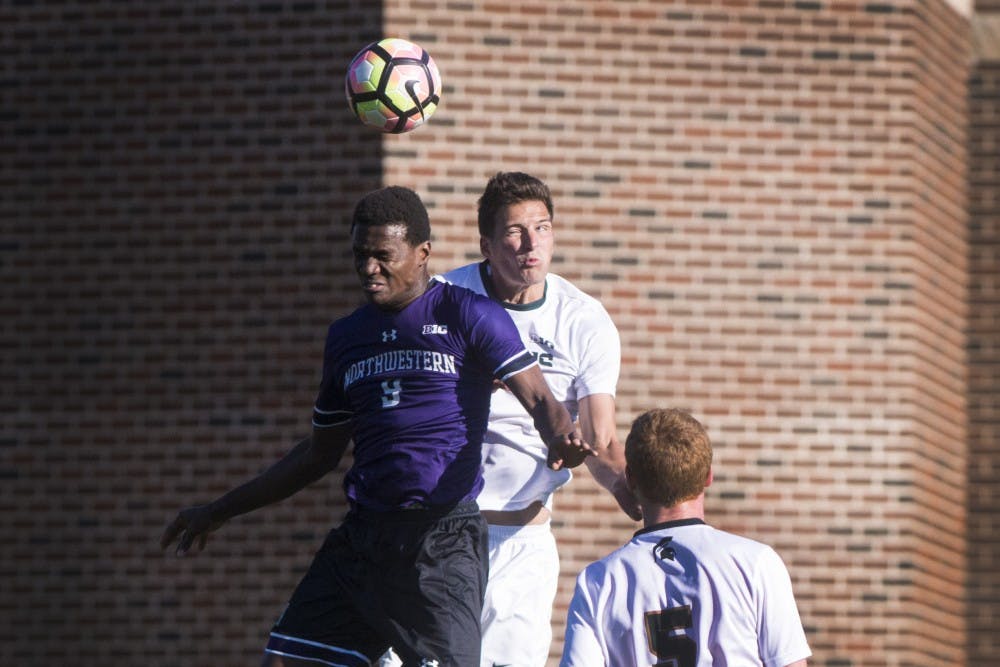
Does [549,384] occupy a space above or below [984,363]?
below

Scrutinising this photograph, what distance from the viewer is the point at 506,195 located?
6844 millimetres

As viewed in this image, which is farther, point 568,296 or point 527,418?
point 568,296

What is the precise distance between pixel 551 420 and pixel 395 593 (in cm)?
84

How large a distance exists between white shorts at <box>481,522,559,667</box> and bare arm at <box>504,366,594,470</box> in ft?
4.56

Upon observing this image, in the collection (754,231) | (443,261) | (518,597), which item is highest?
(754,231)

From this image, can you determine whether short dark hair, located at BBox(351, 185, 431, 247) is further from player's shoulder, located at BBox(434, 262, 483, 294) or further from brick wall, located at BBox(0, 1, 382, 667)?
brick wall, located at BBox(0, 1, 382, 667)

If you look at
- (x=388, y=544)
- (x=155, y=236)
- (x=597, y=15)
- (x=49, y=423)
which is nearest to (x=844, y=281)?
(x=597, y=15)

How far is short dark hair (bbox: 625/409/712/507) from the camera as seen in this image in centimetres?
493

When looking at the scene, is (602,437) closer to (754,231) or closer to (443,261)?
(443,261)

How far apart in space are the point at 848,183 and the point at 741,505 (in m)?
2.48

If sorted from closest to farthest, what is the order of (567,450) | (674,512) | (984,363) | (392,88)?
(674,512) < (567,450) < (392,88) < (984,363)

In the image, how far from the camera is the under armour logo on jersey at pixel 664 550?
193 inches

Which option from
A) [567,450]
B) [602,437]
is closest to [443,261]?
[602,437]

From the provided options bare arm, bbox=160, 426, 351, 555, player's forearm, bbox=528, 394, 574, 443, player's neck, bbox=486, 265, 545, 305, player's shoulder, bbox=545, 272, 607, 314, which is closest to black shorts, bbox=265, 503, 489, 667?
bare arm, bbox=160, 426, 351, 555
